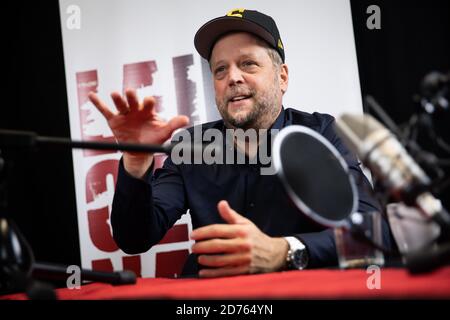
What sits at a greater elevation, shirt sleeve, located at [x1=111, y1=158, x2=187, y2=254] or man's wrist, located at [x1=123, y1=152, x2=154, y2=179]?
man's wrist, located at [x1=123, y1=152, x2=154, y2=179]

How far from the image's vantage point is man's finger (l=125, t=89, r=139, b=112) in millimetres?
1142

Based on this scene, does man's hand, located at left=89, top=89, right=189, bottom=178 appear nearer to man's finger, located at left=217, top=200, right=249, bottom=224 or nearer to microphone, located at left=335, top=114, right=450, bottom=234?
man's finger, located at left=217, top=200, right=249, bottom=224

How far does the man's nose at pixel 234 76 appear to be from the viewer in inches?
73.6

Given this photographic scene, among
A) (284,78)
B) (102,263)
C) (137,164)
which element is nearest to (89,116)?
(102,263)

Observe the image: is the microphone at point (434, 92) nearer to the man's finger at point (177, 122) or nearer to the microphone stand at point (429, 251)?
the microphone stand at point (429, 251)

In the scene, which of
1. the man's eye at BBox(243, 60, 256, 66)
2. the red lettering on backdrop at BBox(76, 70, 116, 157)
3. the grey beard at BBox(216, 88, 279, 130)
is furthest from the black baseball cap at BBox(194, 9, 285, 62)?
the red lettering on backdrop at BBox(76, 70, 116, 157)

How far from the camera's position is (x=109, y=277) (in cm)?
114

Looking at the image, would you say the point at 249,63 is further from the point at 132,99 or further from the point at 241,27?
the point at 132,99

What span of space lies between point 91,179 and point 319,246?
135 centimetres

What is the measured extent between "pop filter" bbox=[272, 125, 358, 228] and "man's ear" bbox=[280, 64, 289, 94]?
3.61 ft
